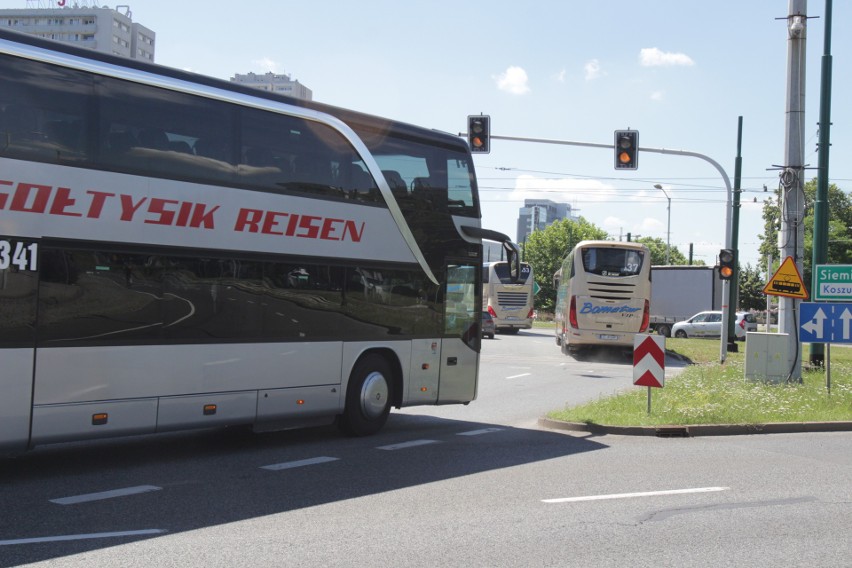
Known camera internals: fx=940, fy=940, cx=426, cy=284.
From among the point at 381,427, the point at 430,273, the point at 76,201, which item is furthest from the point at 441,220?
the point at 76,201

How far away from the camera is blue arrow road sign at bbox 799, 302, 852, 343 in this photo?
17078 mm

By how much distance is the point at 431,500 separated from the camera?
321 inches

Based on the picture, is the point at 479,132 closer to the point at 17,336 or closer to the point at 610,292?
the point at 610,292

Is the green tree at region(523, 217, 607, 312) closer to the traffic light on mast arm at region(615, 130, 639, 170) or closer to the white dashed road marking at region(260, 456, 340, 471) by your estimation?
the traffic light on mast arm at region(615, 130, 639, 170)

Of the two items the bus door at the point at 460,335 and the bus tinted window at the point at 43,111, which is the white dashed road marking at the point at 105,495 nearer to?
the bus tinted window at the point at 43,111

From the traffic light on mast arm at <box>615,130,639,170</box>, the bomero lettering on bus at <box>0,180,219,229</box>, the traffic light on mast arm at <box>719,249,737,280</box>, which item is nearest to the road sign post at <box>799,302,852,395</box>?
the traffic light on mast arm at <box>719,249,737,280</box>

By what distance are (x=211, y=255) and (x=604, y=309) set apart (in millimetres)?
21347

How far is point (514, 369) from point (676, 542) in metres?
19.7

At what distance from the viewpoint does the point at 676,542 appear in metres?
6.75

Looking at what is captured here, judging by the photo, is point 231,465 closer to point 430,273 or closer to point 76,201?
point 76,201

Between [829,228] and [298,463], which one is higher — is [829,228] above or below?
above

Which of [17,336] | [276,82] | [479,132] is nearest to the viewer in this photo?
[17,336]

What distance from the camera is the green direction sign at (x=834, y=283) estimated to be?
61.1 feet

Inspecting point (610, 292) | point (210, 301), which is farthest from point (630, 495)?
point (610, 292)
